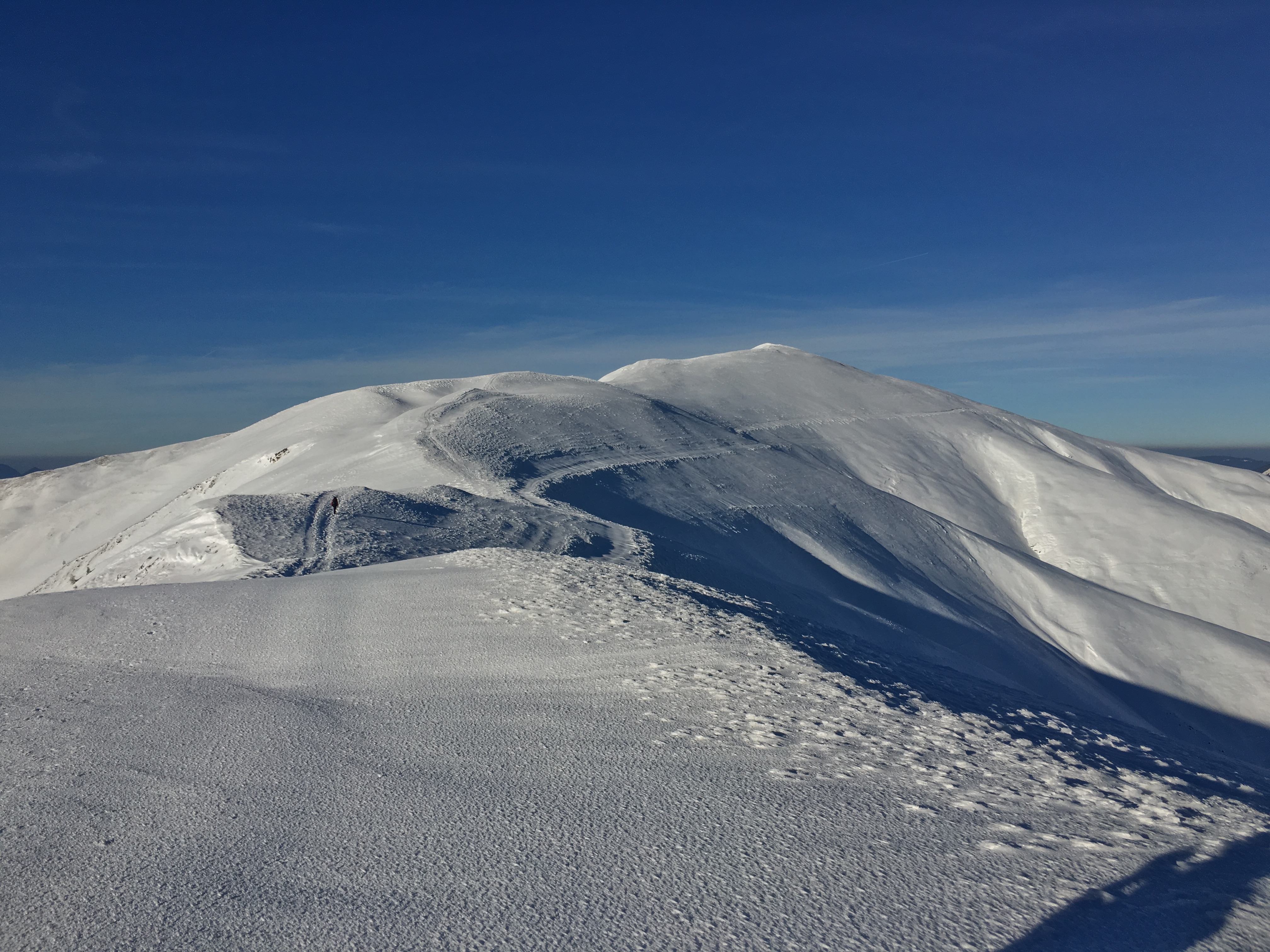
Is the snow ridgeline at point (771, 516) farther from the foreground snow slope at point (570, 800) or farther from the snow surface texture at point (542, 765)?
the foreground snow slope at point (570, 800)

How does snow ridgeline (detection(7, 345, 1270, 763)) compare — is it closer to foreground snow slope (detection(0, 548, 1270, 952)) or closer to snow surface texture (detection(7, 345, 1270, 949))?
snow surface texture (detection(7, 345, 1270, 949))

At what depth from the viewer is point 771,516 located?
21062 mm

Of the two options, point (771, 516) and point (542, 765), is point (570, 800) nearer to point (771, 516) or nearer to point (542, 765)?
point (542, 765)

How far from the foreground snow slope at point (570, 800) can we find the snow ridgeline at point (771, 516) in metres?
3.46

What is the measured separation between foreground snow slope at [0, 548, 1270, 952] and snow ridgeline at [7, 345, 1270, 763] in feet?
11.4

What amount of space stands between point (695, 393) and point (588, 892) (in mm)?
31561

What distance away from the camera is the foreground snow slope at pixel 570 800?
3.46m

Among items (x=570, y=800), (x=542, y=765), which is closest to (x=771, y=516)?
(x=542, y=765)

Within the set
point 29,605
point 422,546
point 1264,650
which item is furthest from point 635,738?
point 1264,650

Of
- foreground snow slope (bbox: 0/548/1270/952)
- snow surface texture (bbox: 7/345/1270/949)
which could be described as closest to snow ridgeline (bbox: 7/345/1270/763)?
snow surface texture (bbox: 7/345/1270/949)

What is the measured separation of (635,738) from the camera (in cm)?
538

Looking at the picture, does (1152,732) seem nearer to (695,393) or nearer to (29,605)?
(29,605)

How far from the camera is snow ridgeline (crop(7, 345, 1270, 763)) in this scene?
1277 centimetres

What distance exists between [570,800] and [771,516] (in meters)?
17.0
